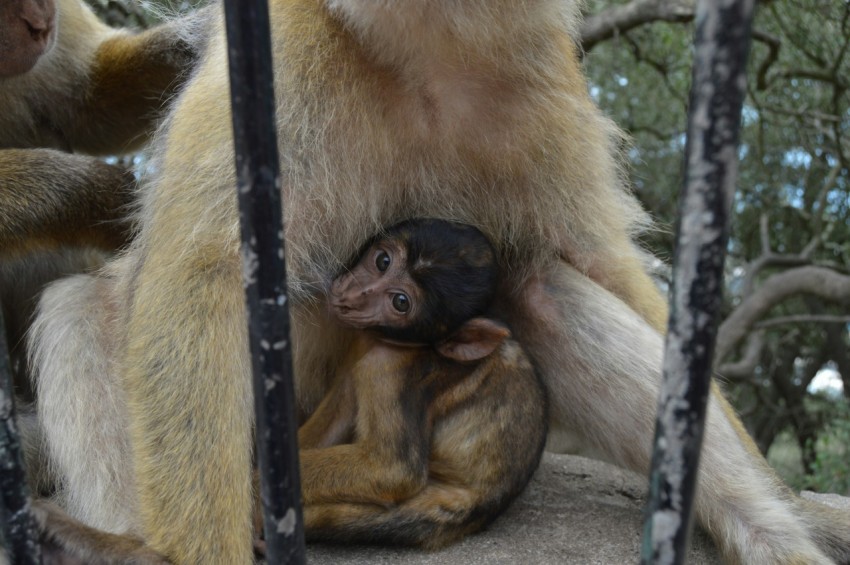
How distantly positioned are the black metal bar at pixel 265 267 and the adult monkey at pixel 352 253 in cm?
67

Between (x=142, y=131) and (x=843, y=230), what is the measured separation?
7.60 m

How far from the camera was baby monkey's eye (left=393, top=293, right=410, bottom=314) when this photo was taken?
2.53 metres

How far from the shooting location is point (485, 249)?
2547 mm

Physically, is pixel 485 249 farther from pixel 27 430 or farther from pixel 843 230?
pixel 843 230

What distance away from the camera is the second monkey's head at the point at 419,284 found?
2498 mm

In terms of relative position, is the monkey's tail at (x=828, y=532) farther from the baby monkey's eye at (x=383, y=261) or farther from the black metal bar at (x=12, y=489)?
the black metal bar at (x=12, y=489)

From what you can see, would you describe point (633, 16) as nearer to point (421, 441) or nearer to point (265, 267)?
point (421, 441)

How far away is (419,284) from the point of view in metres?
2.54

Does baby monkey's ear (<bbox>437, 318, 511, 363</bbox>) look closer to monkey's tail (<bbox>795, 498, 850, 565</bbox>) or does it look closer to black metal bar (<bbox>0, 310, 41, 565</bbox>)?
monkey's tail (<bbox>795, 498, 850, 565</bbox>)

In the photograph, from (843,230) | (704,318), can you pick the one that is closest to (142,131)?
(704,318)

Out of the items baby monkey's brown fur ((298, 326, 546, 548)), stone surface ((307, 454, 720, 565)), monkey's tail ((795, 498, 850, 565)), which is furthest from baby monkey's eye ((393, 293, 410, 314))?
monkey's tail ((795, 498, 850, 565))

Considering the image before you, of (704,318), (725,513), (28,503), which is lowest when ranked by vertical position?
(725,513)

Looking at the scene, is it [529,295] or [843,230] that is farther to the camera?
[843,230]

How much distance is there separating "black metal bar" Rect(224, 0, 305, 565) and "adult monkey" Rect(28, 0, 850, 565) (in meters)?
0.67
